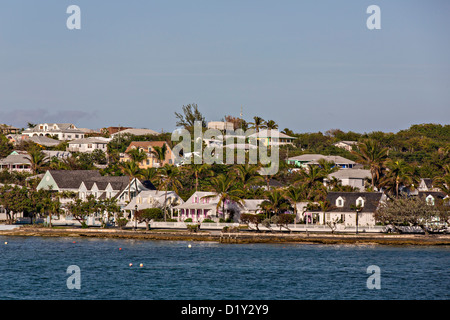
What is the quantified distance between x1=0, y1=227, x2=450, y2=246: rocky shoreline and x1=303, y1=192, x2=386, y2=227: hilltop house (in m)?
7.41

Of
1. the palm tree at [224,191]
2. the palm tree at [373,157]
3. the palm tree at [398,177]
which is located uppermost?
the palm tree at [373,157]

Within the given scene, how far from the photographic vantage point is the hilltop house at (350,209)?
275 feet

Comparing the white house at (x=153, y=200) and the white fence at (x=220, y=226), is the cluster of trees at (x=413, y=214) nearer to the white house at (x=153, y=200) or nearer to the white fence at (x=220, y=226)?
the white fence at (x=220, y=226)

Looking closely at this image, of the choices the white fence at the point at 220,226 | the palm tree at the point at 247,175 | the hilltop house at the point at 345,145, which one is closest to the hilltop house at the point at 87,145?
the hilltop house at the point at 345,145

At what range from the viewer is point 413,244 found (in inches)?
2906

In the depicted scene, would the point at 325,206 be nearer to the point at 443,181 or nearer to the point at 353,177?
the point at 443,181

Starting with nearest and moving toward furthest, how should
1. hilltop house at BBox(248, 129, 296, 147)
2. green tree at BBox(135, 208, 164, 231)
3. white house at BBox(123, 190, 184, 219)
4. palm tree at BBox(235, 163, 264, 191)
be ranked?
green tree at BBox(135, 208, 164, 231) → white house at BBox(123, 190, 184, 219) → palm tree at BBox(235, 163, 264, 191) → hilltop house at BBox(248, 129, 296, 147)

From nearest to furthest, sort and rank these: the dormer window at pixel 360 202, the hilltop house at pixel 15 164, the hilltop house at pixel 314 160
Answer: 1. the dormer window at pixel 360 202
2. the hilltop house at pixel 15 164
3. the hilltop house at pixel 314 160

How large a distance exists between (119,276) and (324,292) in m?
16.9

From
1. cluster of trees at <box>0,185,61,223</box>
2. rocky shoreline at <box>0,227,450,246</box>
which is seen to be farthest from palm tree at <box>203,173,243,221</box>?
cluster of trees at <box>0,185,61,223</box>

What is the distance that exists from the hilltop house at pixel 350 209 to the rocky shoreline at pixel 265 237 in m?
7.41

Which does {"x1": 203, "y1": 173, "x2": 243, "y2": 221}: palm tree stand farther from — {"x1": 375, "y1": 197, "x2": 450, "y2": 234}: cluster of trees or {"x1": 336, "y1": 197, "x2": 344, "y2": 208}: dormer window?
{"x1": 375, "y1": 197, "x2": 450, "y2": 234}: cluster of trees

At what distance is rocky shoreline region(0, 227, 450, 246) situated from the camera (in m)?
73.9

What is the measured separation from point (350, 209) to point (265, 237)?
12.7 m
